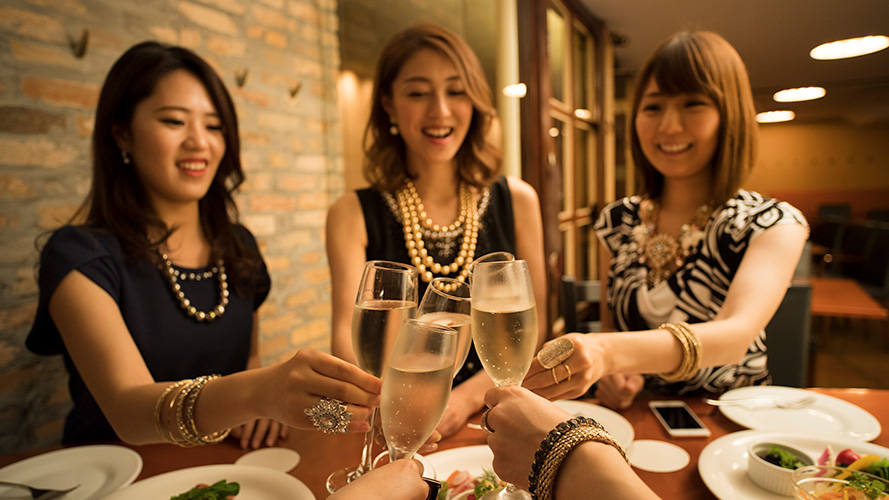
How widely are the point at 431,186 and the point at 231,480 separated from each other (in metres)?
1.26

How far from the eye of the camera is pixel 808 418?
116 cm

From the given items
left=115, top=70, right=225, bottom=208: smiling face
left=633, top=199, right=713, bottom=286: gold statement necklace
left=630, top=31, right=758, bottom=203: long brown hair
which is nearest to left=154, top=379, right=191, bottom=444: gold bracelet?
left=115, top=70, right=225, bottom=208: smiling face

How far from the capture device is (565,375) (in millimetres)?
907

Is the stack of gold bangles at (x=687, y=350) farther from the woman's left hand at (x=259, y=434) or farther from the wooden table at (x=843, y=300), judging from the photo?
the wooden table at (x=843, y=300)

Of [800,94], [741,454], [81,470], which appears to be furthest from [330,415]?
[800,94]

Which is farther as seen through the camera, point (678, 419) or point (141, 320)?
point (141, 320)

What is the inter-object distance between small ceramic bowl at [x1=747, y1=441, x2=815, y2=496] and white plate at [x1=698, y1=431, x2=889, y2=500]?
0.01 m

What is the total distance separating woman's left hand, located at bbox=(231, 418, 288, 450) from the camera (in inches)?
43.1

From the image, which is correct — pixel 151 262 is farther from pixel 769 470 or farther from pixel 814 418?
pixel 814 418

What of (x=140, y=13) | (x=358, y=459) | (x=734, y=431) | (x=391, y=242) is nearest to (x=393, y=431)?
(x=358, y=459)

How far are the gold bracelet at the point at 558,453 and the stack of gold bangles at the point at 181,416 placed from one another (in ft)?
2.13

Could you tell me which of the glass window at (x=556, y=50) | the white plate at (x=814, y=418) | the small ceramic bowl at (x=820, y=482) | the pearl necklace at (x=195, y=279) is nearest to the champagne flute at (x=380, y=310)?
the small ceramic bowl at (x=820, y=482)

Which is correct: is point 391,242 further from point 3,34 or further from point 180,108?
point 3,34

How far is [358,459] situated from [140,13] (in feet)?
8.03
